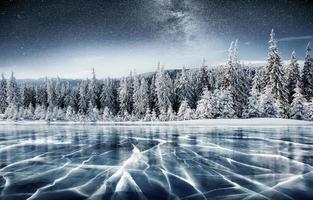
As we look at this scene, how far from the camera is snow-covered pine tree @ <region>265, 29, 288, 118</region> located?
35.9m

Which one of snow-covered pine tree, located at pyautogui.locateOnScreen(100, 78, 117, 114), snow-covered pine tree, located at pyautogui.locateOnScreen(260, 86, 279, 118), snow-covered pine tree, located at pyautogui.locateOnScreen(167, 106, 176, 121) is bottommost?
snow-covered pine tree, located at pyautogui.locateOnScreen(167, 106, 176, 121)

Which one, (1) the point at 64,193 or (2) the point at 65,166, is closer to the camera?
(1) the point at 64,193

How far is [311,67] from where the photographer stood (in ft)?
150

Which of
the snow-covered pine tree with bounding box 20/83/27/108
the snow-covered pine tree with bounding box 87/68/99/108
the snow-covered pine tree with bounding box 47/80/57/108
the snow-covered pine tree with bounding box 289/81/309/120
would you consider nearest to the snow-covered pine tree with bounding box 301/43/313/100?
the snow-covered pine tree with bounding box 289/81/309/120

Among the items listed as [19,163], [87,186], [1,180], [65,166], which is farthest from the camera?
[19,163]

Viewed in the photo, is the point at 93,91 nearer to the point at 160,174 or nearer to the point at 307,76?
the point at 307,76

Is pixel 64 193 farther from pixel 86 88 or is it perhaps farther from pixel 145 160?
pixel 86 88

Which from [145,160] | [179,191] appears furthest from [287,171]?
[145,160]

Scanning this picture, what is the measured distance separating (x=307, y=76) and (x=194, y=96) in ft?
60.1

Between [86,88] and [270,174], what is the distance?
6881 centimetres

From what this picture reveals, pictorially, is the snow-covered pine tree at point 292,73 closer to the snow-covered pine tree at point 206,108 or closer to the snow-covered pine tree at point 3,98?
the snow-covered pine tree at point 206,108

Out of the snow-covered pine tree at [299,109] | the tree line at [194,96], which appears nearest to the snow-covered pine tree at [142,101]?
the tree line at [194,96]

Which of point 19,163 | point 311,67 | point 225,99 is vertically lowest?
point 19,163

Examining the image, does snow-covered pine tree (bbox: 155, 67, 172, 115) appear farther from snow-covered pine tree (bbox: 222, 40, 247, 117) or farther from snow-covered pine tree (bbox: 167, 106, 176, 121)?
snow-covered pine tree (bbox: 222, 40, 247, 117)
